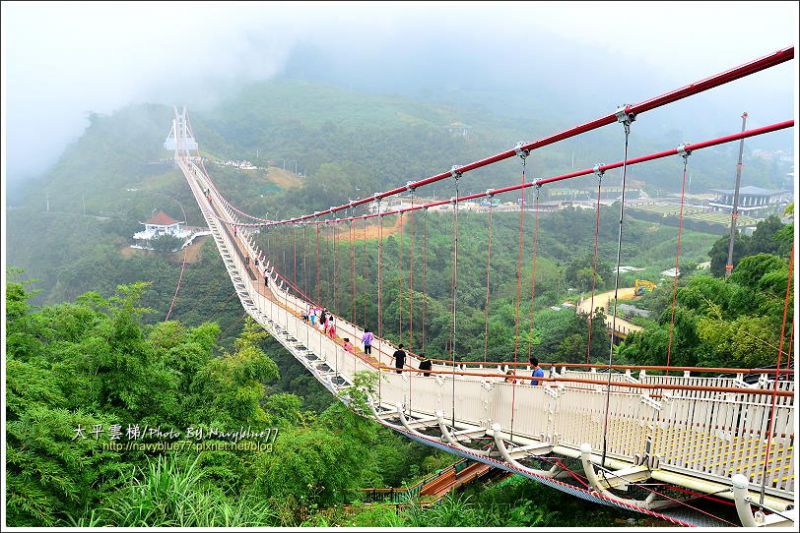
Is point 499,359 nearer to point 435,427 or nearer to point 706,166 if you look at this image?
point 435,427

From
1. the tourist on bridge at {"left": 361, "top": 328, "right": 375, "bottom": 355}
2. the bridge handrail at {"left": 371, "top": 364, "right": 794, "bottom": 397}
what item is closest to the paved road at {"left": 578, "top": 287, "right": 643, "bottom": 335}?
the tourist on bridge at {"left": 361, "top": 328, "right": 375, "bottom": 355}

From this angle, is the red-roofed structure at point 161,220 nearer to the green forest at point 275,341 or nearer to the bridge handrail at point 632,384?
the green forest at point 275,341

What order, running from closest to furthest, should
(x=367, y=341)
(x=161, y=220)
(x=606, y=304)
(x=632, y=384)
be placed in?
1. (x=632, y=384)
2. (x=367, y=341)
3. (x=606, y=304)
4. (x=161, y=220)

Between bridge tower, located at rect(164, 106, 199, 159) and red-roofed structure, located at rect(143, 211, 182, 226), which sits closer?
red-roofed structure, located at rect(143, 211, 182, 226)

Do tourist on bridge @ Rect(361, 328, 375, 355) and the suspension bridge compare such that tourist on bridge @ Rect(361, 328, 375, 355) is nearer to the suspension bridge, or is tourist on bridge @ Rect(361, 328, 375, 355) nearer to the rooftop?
the suspension bridge

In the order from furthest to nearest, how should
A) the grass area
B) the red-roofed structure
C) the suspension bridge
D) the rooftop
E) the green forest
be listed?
the grass area, the rooftop, the red-roofed structure, the green forest, the suspension bridge

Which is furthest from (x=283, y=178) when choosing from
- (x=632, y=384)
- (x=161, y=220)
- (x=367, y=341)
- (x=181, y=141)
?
(x=632, y=384)

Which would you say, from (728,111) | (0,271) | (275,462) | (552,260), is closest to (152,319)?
(552,260)

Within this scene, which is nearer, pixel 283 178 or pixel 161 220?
pixel 161 220

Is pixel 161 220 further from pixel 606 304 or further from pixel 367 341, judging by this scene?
pixel 367 341
